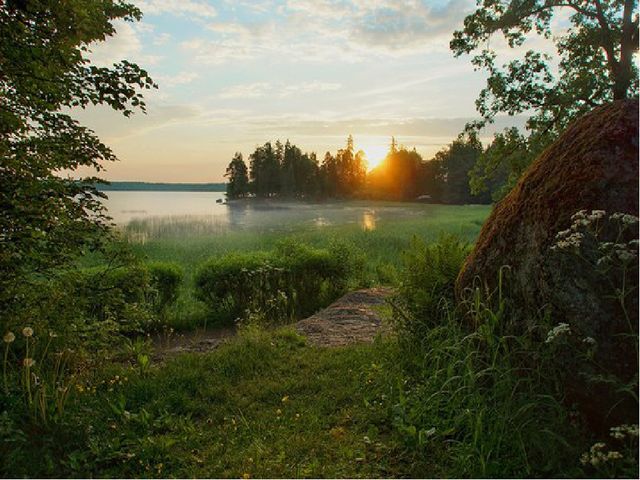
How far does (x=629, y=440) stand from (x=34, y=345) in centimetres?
479

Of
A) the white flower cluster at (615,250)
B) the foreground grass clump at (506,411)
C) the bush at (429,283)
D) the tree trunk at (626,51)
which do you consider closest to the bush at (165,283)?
the bush at (429,283)

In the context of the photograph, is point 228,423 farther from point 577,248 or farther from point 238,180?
point 238,180

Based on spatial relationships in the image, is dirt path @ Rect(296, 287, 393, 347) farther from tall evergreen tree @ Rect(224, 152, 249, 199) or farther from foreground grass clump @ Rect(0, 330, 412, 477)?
tall evergreen tree @ Rect(224, 152, 249, 199)

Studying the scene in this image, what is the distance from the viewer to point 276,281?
34.3 ft

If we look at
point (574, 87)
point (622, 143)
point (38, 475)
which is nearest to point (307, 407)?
point (38, 475)

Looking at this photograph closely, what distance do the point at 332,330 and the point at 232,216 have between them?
15.5 meters

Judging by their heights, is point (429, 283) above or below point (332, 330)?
above

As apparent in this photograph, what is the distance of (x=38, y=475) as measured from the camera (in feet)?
11.0

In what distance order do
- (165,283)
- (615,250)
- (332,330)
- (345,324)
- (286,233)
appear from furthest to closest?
(286,233) < (165,283) < (345,324) < (332,330) < (615,250)

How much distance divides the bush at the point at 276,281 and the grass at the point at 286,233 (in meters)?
0.58

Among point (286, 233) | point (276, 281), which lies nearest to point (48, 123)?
point (276, 281)

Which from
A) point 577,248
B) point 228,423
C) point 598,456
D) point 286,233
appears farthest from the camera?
point 286,233

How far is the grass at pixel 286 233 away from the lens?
13.7m

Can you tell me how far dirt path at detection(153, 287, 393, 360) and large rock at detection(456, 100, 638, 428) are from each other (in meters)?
2.87
